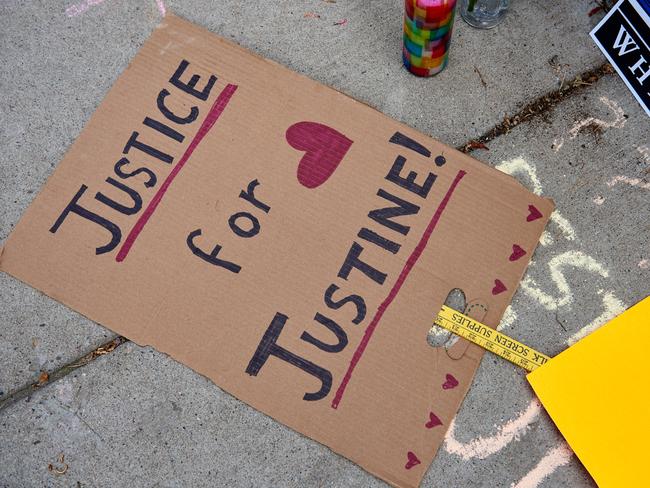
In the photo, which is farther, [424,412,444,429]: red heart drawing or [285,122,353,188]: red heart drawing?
[285,122,353,188]: red heart drawing

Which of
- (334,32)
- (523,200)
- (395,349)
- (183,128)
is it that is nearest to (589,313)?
(523,200)

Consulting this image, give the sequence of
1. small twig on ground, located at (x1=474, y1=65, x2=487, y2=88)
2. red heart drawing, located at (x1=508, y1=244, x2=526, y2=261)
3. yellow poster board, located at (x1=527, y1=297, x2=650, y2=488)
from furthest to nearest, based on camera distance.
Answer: small twig on ground, located at (x1=474, y1=65, x2=487, y2=88) → red heart drawing, located at (x1=508, y1=244, x2=526, y2=261) → yellow poster board, located at (x1=527, y1=297, x2=650, y2=488)

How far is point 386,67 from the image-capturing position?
1.69 m

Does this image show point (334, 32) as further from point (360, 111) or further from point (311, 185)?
point (311, 185)

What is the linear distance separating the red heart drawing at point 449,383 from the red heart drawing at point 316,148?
56cm

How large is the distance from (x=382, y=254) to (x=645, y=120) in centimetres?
77

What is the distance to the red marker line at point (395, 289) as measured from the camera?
1483mm

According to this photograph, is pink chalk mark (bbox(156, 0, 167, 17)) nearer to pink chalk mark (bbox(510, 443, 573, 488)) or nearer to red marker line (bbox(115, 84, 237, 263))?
red marker line (bbox(115, 84, 237, 263))

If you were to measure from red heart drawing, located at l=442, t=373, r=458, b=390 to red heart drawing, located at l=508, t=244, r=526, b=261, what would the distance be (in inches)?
12.5

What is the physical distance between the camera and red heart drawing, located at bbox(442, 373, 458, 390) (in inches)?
58.4

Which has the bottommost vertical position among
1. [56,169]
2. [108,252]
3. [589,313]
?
[108,252]

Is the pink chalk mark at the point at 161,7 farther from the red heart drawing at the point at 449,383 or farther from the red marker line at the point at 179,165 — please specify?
the red heart drawing at the point at 449,383

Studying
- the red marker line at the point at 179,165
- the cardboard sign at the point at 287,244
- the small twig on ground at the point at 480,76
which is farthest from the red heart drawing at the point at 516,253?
the red marker line at the point at 179,165

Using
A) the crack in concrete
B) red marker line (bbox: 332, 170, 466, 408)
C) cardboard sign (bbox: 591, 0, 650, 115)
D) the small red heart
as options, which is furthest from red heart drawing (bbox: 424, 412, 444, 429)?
cardboard sign (bbox: 591, 0, 650, 115)
